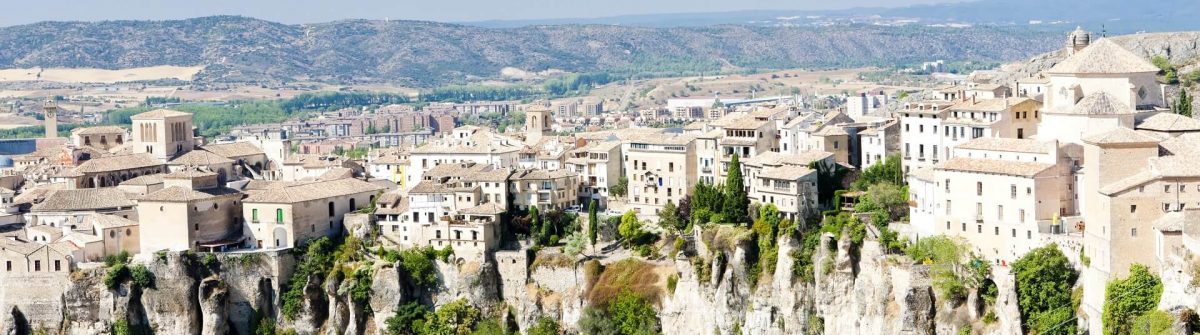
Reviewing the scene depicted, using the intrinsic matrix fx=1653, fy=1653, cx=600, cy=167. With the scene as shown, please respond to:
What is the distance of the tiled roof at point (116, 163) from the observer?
2783 inches

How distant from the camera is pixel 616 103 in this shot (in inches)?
7589

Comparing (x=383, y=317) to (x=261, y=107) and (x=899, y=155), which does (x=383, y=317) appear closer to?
(x=899, y=155)

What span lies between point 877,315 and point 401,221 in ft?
65.1

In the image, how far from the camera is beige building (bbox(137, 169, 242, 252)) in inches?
2469

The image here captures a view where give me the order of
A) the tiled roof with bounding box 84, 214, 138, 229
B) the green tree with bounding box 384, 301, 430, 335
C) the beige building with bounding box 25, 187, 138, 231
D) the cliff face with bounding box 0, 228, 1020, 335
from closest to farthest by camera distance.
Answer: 1. the cliff face with bounding box 0, 228, 1020, 335
2. the green tree with bounding box 384, 301, 430, 335
3. the tiled roof with bounding box 84, 214, 138, 229
4. the beige building with bounding box 25, 187, 138, 231

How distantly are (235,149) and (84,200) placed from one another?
11170 mm

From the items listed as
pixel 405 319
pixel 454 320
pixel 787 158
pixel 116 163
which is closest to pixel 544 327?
pixel 454 320

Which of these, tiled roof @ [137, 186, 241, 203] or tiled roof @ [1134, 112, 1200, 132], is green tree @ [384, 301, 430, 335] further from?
tiled roof @ [1134, 112, 1200, 132]

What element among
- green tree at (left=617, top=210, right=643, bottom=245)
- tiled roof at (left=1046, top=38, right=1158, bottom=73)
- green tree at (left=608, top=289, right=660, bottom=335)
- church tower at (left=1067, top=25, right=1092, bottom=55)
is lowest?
green tree at (left=608, top=289, right=660, bottom=335)

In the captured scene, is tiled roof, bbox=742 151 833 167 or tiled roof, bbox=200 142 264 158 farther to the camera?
tiled roof, bbox=200 142 264 158

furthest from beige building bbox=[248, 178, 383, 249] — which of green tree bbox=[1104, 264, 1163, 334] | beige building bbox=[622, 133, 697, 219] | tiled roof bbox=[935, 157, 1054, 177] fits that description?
green tree bbox=[1104, 264, 1163, 334]

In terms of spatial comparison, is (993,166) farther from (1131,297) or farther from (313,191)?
(313,191)

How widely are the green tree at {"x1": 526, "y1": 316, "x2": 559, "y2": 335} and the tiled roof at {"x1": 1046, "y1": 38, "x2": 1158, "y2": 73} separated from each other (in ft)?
62.4

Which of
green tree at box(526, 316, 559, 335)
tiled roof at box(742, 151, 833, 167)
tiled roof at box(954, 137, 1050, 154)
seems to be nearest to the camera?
tiled roof at box(954, 137, 1050, 154)
